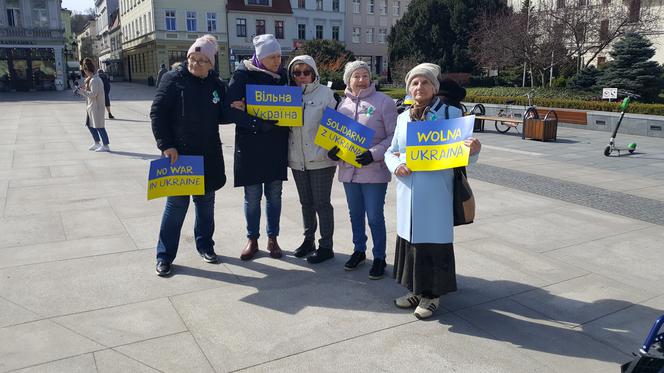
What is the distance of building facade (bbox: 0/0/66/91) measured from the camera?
39500 millimetres

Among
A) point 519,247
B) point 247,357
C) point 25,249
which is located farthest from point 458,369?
point 25,249

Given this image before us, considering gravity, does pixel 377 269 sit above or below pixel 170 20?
below

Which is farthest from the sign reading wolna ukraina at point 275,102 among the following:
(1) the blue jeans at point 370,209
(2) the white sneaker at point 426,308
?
(2) the white sneaker at point 426,308

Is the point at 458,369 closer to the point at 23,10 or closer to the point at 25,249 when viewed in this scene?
the point at 25,249

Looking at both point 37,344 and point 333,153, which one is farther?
point 333,153

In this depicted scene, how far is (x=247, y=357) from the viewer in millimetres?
3297

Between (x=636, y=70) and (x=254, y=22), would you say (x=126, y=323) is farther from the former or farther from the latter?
(x=254, y=22)

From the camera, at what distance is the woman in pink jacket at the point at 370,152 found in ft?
14.1

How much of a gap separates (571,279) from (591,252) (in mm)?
857

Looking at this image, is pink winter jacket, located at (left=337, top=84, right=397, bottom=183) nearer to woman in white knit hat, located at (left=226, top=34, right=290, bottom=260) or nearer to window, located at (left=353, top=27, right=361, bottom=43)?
woman in white knit hat, located at (left=226, top=34, right=290, bottom=260)

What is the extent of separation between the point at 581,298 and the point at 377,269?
65.3 inches

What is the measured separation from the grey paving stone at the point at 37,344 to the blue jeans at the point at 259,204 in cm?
184

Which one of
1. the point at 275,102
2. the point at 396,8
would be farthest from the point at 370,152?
the point at 396,8

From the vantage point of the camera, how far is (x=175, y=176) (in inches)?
178
